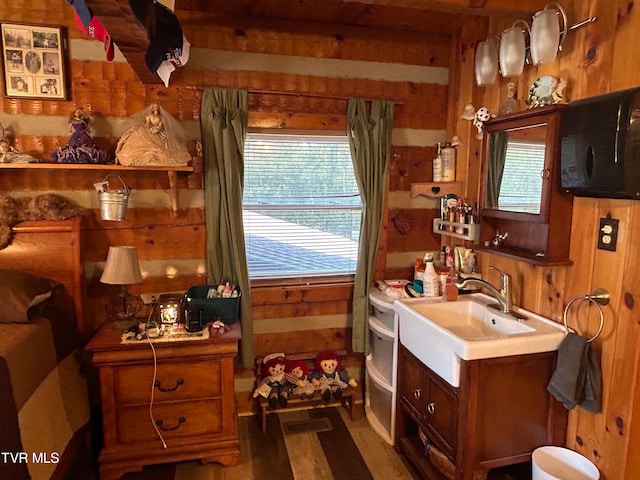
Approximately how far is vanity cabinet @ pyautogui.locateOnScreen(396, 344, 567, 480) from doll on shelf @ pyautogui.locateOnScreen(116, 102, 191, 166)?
1.67 meters

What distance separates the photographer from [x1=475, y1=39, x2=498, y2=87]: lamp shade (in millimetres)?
2082

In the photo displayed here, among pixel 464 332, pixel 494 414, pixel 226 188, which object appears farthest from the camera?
pixel 226 188

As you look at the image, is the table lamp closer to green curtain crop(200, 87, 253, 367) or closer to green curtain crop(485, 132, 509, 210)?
green curtain crop(200, 87, 253, 367)

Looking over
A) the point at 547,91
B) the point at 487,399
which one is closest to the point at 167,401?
the point at 487,399

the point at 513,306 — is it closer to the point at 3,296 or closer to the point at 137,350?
the point at 137,350

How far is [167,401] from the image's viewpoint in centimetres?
213

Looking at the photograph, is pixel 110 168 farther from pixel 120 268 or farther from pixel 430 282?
Result: pixel 430 282

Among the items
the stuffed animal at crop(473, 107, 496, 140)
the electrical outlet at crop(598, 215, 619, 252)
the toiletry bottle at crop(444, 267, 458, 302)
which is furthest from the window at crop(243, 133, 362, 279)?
the electrical outlet at crop(598, 215, 619, 252)

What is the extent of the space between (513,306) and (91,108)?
8.14ft

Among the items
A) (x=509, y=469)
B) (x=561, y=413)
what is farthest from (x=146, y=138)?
(x=509, y=469)

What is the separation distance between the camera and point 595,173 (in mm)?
1555

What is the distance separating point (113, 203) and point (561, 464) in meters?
2.43

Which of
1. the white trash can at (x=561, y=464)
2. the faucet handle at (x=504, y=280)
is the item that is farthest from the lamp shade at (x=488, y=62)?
the white trash can at (x=561, y=464)

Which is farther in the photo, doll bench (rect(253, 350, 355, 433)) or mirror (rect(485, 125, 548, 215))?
doll bench (rect(253, 350, 355, 433))
